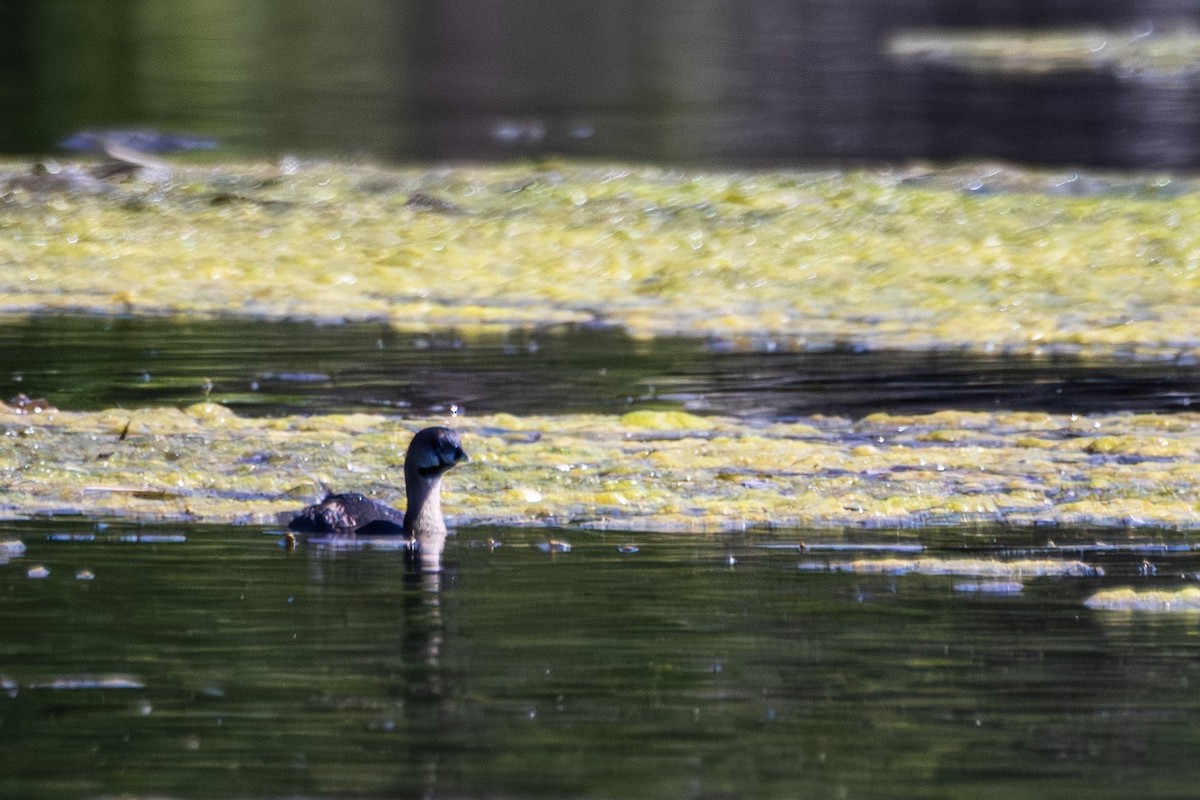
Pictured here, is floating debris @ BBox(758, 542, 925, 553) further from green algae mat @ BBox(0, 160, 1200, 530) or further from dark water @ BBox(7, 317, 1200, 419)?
dark water @ BBox(7, 317, 1200, 419)

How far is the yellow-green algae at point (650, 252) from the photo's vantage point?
14.1 m

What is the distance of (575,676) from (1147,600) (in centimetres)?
184

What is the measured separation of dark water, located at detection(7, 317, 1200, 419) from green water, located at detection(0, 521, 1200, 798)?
318 cm

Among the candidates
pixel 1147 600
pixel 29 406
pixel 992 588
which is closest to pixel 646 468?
pixel 992 588

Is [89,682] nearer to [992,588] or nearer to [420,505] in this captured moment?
[420,505]

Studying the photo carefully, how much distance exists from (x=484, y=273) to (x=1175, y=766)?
10678mm

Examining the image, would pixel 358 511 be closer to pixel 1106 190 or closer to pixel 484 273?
pixel 484 273

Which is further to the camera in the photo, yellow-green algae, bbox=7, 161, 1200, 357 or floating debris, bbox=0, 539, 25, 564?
yellow-green algae, bbox=7, 161, 1200, 357

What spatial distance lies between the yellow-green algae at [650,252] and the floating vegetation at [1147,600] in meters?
5.92

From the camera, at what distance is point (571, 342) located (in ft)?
43.5

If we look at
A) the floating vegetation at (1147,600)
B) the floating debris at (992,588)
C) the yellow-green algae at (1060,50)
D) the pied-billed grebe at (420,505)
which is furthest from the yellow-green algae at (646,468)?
the yellow-green algae at (1060,50)

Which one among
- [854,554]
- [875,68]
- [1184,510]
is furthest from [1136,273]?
[875,68]

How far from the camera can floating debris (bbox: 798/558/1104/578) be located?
7.38 metres

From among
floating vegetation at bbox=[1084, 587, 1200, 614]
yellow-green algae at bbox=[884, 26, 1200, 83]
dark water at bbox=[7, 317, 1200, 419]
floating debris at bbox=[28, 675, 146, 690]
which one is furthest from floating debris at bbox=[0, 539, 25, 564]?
yellow-green algae at bbox=[884, 26, 1200, 83]
